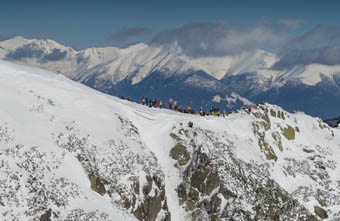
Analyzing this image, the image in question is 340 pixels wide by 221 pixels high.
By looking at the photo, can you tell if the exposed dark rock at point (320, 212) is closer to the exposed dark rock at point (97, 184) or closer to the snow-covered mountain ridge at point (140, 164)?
the snow-covered mountain ridge at point (140, 164)

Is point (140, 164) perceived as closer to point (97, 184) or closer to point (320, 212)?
point (97, 184)

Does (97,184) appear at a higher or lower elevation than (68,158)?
lower

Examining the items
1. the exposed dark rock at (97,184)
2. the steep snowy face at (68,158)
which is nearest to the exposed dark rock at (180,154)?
the steep snowy face at (68,158)

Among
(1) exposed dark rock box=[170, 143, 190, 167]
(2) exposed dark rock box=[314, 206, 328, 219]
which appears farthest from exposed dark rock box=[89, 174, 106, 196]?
(2) exposed dark rock box=[314, 206, 328, 219]

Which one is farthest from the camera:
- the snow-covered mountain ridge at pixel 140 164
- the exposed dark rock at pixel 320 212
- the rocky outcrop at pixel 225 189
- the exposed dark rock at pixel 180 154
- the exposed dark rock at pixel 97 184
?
the exposed dark rock at pixel 320 212

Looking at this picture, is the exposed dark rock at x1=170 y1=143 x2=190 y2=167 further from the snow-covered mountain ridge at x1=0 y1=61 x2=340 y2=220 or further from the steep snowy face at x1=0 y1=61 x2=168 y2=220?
the steep snowy face at x1=0 y1=61 x2=168 y2=220

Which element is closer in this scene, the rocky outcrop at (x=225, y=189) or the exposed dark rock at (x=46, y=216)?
the exposed dark rock at (x=46, y=216)

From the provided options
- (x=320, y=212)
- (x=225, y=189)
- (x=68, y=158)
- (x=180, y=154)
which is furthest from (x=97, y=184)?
(x=320, y=212)

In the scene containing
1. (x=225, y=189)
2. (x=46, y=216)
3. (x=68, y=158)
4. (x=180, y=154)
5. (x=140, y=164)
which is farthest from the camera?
(x=180, y=154)
